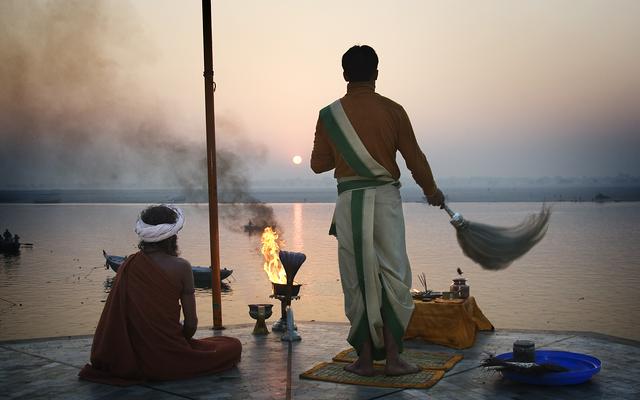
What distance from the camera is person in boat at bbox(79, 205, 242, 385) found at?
5.58 m

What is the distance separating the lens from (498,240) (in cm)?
616

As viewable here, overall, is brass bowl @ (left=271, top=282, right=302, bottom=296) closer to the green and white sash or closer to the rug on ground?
the rug on ground

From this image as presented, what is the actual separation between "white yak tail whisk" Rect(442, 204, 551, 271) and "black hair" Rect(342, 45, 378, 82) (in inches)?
54.2

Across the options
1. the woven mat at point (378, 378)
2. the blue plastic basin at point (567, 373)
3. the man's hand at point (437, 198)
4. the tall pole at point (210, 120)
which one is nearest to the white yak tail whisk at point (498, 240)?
the man's hand at point (437, 198)

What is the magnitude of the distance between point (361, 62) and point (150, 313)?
2.62m

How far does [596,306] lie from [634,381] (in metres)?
47.2

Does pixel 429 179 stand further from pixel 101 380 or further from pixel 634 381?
pixel 101 380

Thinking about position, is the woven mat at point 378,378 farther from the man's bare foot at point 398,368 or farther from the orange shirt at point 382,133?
the orange shirt at point 382,133

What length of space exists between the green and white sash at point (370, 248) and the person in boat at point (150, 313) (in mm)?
1326

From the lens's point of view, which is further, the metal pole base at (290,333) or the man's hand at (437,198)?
the metal pole base at (290,333)

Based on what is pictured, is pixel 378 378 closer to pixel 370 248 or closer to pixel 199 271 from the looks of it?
pixel 370 248

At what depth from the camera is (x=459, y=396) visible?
5262 mm

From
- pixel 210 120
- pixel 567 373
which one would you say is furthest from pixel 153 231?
pixel 567 373

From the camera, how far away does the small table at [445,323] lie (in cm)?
711
